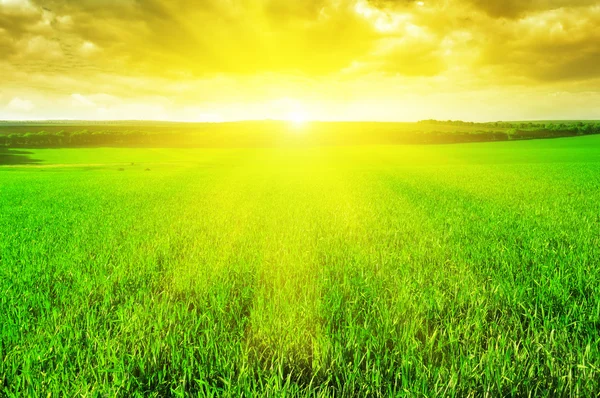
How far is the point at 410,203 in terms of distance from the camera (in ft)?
39.1

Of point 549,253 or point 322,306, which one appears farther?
point 549,253

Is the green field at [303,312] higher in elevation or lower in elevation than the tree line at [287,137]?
lower

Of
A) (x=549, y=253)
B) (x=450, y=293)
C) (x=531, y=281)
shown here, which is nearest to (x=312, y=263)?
(x=450, y=293)

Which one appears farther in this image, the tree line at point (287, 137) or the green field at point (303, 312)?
the tree line at point (287, 137)

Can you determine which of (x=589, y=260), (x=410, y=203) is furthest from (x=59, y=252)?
(x=410, y=203)

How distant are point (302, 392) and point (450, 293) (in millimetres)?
2323

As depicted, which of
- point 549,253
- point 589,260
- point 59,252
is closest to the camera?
point 589,260

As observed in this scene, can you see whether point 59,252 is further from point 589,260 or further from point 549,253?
point 589,260

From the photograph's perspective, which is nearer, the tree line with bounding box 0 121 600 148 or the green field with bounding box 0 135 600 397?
the green field with bounding box 0 135 600 397

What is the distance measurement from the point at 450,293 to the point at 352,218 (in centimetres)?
509

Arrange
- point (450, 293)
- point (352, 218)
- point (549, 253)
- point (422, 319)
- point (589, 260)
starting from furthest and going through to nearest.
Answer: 1. point (352, 218)
2. point (549, 253)
3. point (589, 260)
4. point (450, 293)
5. point (422, 319)

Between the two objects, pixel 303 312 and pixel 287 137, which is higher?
pixel 287 137

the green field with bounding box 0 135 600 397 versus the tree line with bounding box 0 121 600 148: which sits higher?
the tree line with bounding box 0 121 600 148

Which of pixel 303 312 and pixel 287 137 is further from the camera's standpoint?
pixel 287 137
